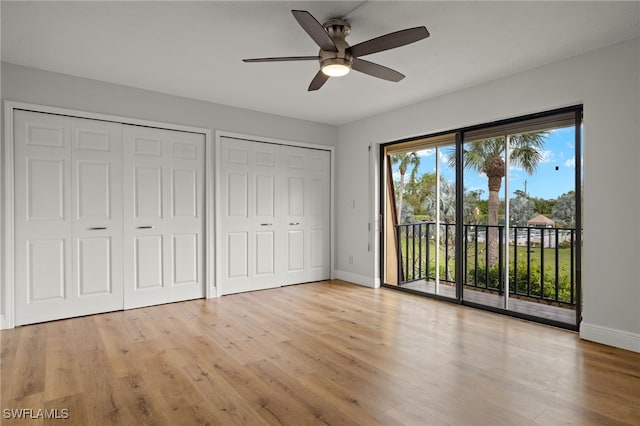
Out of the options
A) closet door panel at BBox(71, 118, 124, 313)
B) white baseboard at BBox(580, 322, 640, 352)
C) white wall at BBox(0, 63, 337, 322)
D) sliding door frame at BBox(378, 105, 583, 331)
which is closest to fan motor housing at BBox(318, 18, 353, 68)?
sliding door frame at BBox(378, 105, 583, 331)

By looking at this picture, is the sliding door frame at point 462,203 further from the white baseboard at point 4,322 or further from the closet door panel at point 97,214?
the white baseboard at point 4,322

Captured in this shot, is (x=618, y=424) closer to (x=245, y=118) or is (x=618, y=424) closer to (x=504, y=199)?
(x=504, y=199)

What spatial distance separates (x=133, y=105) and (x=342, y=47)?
2800 millimetres

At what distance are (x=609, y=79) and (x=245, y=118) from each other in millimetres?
4059

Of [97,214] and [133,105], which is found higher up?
[133,105]

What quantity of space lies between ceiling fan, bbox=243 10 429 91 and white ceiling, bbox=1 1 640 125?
0.41 feet

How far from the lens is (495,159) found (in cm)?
407

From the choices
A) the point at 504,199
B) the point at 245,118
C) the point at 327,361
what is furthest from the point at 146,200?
the point at 504,199

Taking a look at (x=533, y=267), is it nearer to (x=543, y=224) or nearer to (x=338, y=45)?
(x=543, y=224)

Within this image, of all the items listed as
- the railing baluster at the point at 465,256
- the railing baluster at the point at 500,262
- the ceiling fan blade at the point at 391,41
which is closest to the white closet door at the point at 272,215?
the railing baluster at the point at 465,256

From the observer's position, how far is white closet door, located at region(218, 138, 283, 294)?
4.83m

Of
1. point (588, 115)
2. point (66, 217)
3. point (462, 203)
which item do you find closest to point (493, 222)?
point (462, 203)

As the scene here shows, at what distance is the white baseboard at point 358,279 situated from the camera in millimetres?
5320

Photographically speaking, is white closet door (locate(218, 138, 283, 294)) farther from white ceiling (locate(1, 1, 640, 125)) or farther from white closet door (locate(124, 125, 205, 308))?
white ceiling (locate(1, 1, 640, 125))
